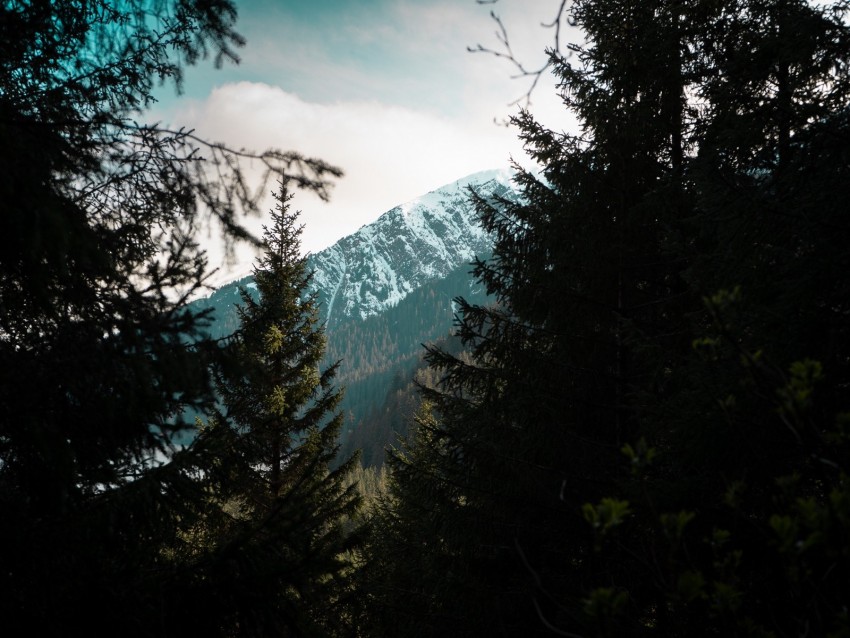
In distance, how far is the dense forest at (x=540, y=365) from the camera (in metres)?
2.00

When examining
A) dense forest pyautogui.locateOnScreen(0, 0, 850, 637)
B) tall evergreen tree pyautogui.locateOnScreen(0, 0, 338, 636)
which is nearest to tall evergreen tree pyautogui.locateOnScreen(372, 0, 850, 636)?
dense forest pyautogui.locateOnScreen(0, 0, 850, 637)

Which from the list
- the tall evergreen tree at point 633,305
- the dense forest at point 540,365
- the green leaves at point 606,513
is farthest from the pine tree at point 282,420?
the green leaves at point 606,513

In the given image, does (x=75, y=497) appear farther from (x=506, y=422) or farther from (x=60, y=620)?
(x=506, y=422)

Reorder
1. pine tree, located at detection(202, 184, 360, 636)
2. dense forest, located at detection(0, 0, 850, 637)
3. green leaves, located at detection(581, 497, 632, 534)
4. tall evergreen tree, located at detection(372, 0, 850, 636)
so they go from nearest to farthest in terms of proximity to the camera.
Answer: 1. green leaves, located at detection(581, 497, 632, 534)
2. dense forest, located at detection(0, 0, 850, 637)
3. tall evergreen tree, located at detection(372, 0, 850, 636)
4. pine tree, located at detection(202, 184, 360, 636)

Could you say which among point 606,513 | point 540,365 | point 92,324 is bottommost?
point 540,365

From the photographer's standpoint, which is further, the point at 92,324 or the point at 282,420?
the point at 282,420

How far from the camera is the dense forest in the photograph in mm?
1999

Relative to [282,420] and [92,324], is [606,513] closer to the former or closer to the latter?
[92,324]

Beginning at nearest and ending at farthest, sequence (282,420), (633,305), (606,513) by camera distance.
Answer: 1. (606,513)
2. (633,305)
3. (282,420)

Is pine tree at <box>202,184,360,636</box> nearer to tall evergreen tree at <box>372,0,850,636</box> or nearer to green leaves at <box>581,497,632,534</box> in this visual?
tall evergreen tree at <box>372,0,850,636</box>

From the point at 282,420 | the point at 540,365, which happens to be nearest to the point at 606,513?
the point at 540,365

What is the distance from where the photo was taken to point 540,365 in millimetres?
5082

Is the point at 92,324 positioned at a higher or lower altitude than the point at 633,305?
higher

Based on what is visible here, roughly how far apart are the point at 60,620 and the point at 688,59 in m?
7.53
